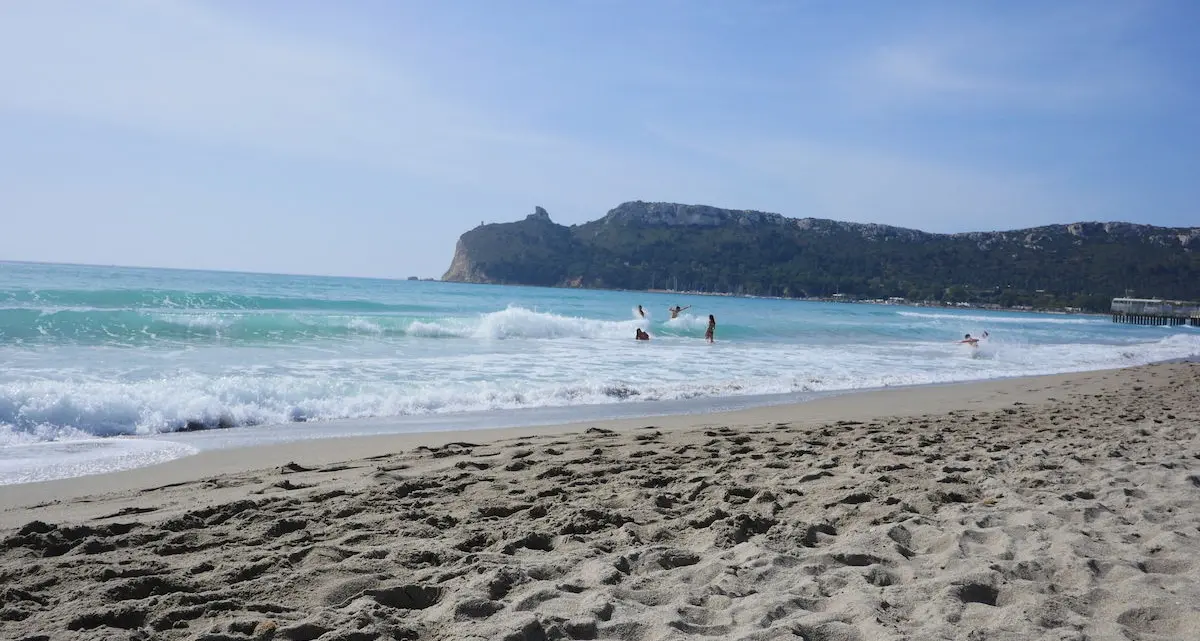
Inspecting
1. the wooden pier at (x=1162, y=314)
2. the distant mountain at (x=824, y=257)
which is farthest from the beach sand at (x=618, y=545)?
the distant mountain at (x=824, y=257)

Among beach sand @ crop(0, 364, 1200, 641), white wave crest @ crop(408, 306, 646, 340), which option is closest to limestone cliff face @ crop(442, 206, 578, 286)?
white wave crest @ crop(408, 306, 646, 340)

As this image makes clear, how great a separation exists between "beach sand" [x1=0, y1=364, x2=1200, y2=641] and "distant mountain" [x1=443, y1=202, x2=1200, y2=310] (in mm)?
110982

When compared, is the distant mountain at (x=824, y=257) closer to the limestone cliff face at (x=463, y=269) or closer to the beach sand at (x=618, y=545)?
the limestone cliff face at (x=463, y=269)

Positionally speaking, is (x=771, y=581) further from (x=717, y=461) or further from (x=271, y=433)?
(x=271, y=433)

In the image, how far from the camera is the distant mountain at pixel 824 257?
108 m

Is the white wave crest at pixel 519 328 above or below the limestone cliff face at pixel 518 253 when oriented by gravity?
below

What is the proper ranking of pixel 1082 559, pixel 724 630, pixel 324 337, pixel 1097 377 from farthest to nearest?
1. pixel 324 337
2. pixel 1097 377
3. pixel 1082 559
4. pixel 724 630

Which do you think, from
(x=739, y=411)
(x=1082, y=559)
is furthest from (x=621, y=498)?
(x=739, y=411)

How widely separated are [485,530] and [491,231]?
143m

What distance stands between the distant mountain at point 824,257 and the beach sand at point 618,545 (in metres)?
111

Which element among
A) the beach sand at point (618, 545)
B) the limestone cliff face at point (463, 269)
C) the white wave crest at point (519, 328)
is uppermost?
the limestone cliff face at point (463, 269)

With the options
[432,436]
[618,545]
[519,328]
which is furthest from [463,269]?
[618,545]

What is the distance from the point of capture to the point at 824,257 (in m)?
130

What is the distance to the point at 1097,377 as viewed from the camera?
648 inches
